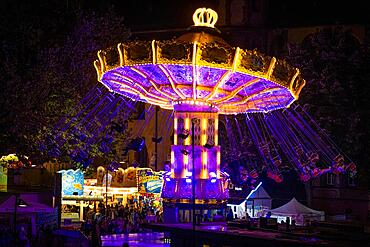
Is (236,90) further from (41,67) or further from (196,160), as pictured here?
(41,67)

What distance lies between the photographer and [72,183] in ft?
120

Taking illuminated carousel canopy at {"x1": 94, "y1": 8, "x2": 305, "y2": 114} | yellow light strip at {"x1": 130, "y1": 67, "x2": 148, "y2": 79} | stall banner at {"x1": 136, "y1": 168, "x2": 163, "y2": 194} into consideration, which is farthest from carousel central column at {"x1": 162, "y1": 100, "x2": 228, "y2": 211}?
stall banner at {"x1": 136, "y1": 168, "x2": 163, "y2": 194}

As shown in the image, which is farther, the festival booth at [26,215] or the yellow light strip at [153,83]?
the festival booth at [26,215]

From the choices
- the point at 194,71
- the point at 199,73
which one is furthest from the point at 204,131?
the point at 194,71

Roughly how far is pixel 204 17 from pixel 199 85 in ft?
8.55

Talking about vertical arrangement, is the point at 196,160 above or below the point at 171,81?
below

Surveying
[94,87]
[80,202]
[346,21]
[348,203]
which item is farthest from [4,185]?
[346,21]

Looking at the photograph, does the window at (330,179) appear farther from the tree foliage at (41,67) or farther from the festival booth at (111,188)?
the tree foliage at (41,67)

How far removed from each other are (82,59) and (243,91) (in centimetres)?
1125

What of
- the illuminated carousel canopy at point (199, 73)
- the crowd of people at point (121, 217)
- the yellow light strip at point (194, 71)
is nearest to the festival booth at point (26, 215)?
the crowd of people at point (121, 217)

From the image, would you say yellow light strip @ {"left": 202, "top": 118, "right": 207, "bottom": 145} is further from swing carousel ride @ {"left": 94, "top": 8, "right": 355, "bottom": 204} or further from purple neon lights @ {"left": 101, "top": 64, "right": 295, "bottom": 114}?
purple neon lights @ {"left": 101, "top": 64, "right": 295, "bottom": 114}

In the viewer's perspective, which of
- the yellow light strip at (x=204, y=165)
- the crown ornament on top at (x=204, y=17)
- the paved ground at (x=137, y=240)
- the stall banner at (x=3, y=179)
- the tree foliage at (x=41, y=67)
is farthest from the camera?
the stall banner at (x=3, y=179)

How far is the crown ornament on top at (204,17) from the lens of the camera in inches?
987

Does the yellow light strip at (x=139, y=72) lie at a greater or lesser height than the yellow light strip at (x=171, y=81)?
greater
